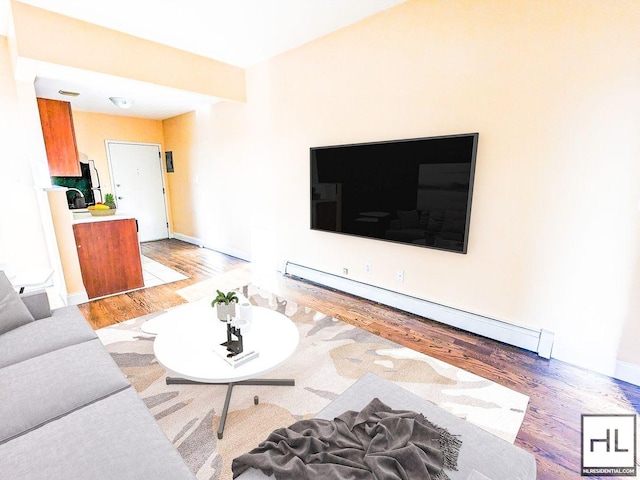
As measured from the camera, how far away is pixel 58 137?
3.47 m

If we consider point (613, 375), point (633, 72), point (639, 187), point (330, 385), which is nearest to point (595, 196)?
point (639, 187)

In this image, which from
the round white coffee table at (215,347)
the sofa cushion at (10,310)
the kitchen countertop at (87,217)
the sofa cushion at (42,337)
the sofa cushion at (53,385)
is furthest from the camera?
the kitchen countertop at (87,217)

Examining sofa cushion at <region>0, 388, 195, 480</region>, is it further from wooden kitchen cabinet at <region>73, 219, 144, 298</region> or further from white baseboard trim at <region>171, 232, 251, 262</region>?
white baseboard trim at <region>171, 232, 251, 262</region>

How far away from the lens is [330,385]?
2.06 m

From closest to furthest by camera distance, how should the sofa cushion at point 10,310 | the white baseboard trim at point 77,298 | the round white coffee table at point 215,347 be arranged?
the round white coffee table at point 215,347 → the sofa cushion at point 10,310 → the white baseboard trim at point 77,298

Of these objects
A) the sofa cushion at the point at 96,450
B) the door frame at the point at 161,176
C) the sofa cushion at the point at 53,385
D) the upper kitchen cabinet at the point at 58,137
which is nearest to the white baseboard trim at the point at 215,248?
the door frame at the point at 161,176

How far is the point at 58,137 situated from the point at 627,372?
5.60 m

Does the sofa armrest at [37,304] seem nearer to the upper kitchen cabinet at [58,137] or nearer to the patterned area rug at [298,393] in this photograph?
the patterned area rug at [298,393]

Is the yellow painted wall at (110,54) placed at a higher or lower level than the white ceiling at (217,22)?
lower

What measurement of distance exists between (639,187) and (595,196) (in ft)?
0.68

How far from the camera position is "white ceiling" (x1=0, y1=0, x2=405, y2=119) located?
2.63m

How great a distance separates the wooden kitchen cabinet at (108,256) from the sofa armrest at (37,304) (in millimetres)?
1460

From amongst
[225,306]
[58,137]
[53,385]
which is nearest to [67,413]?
[53,385]

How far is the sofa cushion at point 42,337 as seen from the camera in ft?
5.58
